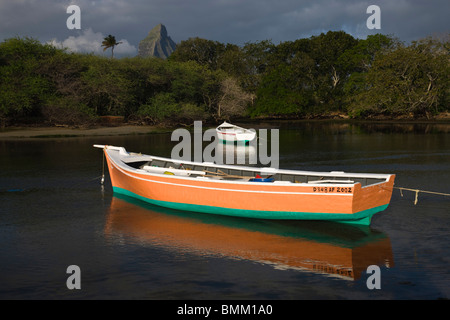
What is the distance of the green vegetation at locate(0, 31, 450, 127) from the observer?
171 ft

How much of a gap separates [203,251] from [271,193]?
2892 millimetres

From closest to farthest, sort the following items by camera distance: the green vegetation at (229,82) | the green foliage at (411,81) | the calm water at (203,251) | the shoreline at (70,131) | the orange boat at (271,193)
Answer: the calm water at (203,251) < the orange boat at (271,193) < the shoreline at (70,131) < the green vegetation at (229,82) < the green foliage at (411,81)

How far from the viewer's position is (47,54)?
183ft

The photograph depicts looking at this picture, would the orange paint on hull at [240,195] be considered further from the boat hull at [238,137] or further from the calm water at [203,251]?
the boat hull at [238,137]

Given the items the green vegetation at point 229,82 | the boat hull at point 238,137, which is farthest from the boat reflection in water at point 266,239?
the green vegetation at point 229,82

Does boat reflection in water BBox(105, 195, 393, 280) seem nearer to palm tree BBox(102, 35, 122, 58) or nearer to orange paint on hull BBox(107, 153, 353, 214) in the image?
orange paint on hull BBox(107, 153, 353, 214)

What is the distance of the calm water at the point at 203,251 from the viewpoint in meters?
9.05

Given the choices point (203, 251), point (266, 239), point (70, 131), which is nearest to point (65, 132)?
point (70, 131)

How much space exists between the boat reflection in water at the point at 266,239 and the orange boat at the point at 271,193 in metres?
0.43

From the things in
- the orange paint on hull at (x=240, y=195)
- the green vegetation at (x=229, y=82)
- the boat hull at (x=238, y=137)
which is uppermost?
the green vegetation at (x=229, y=82)

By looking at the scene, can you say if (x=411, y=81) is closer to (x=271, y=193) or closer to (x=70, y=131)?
(x=70, y=131)

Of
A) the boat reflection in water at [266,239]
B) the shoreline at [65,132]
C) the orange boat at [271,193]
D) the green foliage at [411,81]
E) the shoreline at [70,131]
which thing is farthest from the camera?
the green foliage at [411,81]

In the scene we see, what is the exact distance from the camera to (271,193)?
42.8 feet
